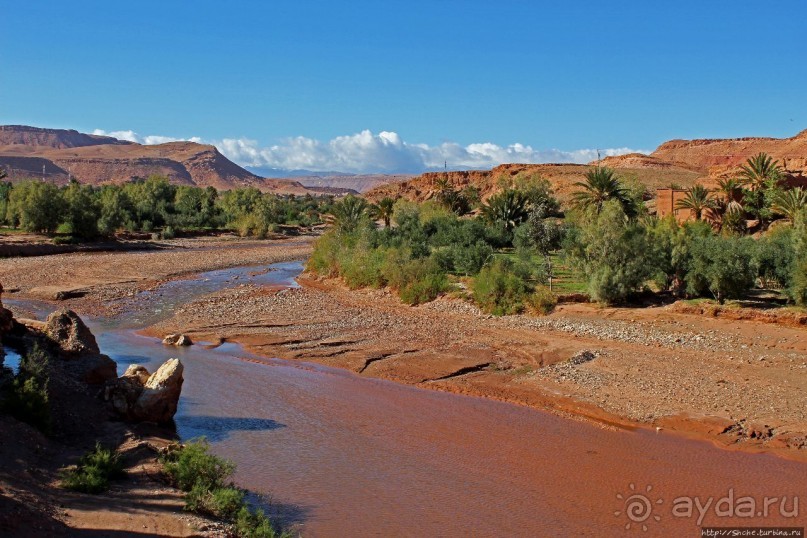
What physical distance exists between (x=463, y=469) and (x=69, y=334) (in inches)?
294

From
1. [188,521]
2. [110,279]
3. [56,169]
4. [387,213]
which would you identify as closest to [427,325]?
[188,521]

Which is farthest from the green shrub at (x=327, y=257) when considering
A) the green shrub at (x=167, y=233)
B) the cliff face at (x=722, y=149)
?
the cliff face at (x=722, y=149)

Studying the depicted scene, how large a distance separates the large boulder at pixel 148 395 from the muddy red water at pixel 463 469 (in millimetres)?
621

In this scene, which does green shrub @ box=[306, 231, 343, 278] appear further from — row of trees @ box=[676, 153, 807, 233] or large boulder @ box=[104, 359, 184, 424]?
large boulder @ box=[104, 359, 184, 424]

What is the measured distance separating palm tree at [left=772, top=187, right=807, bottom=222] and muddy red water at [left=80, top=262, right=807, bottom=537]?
21102mm

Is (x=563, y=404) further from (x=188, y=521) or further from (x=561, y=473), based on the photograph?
(x=188, y=521)

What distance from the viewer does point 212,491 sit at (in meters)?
8.91

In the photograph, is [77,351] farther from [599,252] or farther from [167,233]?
[167,233]

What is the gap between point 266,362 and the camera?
17797 mm

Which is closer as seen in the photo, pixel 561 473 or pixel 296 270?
pixel 561 473

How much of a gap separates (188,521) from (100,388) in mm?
4549

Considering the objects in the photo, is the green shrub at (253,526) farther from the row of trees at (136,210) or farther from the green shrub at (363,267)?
the row of trees at (136,210)

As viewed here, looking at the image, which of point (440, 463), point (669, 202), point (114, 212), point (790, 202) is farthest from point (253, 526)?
point (114, 212)

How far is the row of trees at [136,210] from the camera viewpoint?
4772cm
